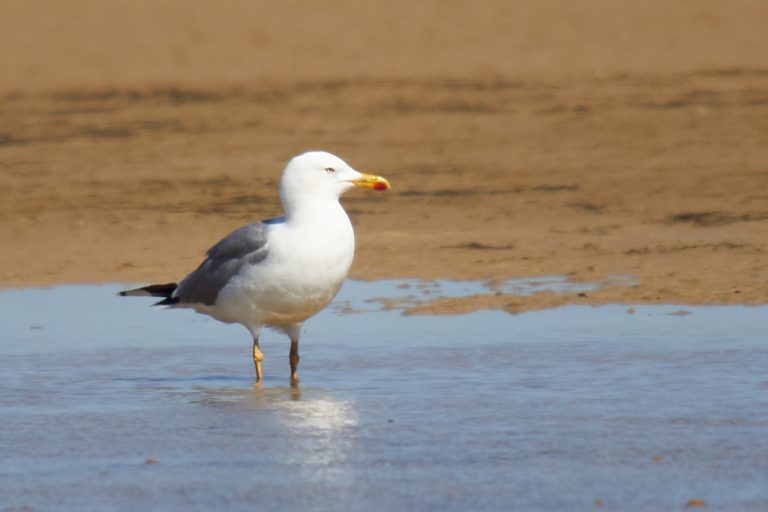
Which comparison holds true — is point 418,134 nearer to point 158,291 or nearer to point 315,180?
point 158,291

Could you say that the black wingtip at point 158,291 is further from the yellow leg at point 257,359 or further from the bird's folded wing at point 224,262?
the yellow leg at point 257,359

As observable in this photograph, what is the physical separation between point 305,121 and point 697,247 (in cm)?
740

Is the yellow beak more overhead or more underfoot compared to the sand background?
more overhead

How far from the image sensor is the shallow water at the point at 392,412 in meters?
5.74

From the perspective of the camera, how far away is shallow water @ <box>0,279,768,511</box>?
18.8 feet

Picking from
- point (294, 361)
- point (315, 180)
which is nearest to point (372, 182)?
point (315, 180)

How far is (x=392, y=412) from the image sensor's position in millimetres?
7113

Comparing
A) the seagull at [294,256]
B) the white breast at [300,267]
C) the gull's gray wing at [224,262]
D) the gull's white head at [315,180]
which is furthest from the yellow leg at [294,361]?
the gull's white head at [315,180]

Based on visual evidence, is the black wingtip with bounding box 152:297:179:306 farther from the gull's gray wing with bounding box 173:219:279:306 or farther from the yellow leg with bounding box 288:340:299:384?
the yellow leg with bounding box 288:340:299:384

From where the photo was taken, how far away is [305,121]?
61.2ft

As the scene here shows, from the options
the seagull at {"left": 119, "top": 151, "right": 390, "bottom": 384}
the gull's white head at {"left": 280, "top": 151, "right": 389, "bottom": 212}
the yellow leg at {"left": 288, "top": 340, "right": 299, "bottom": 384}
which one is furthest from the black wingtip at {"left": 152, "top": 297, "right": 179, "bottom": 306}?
the gull's white head at {"left": 280, "top": 151, "right": 389, "bottom": 212}

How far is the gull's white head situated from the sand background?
201cm

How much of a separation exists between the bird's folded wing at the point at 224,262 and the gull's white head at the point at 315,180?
23 centimetres

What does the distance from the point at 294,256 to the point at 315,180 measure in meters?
0.42
